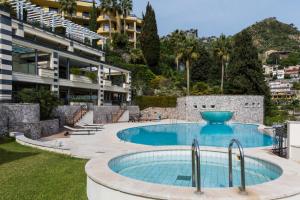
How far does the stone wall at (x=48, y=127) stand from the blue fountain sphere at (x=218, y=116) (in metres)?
18.3

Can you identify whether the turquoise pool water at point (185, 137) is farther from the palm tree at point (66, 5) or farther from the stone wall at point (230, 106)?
the palm tree at point (66, 5)

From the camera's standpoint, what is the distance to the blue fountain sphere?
31859 millimetres

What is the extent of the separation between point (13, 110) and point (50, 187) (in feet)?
36.1

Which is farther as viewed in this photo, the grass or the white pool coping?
the grass

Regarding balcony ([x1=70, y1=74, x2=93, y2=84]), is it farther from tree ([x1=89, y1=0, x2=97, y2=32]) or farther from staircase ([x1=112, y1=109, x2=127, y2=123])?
tree ([x1=89, y1=0, x2=97, y2=32])

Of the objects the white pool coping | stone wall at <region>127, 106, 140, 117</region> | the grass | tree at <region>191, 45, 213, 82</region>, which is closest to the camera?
the white pool coping

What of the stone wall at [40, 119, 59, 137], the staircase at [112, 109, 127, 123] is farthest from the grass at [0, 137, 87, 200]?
the staircase at [112, 109, 127, 123]

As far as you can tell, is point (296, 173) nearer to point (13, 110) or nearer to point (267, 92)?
point (13, 110)

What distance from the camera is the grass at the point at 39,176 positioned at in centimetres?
710

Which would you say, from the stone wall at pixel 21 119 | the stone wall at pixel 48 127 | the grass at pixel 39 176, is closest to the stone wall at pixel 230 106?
the stone wall at pixel 48 127

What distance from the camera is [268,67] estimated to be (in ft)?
522

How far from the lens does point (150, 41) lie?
177 feet

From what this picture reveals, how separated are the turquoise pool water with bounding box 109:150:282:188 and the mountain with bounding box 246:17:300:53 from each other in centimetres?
13381

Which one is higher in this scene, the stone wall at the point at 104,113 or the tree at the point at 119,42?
the tree at the point at 119,42
